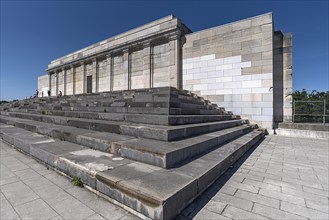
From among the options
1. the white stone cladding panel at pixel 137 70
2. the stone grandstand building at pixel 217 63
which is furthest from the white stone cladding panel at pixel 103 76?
the white stone cladding panel at pixel 137 70

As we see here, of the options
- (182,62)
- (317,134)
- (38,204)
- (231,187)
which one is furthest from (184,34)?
(38,204)

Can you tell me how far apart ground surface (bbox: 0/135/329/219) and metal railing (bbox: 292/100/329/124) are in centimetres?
636

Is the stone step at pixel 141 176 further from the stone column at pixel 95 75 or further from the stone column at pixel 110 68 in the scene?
the stone column at pixel 95 75

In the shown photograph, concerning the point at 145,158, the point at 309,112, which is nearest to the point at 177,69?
the point at 309,112

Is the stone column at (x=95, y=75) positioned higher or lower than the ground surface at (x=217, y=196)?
higher

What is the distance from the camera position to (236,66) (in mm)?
9586

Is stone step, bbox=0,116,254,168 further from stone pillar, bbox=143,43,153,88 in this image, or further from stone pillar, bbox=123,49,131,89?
stone pillar, bbox=123,49,131,89

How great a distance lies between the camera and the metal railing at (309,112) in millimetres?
8672

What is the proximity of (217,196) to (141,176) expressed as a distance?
113 cm

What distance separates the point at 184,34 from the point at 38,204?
1225cm

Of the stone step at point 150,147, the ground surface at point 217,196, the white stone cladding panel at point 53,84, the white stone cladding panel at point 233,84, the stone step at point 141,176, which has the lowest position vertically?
the ground surface at point 217,196

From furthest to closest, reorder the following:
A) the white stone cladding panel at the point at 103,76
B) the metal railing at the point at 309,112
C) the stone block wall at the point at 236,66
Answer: the white stone cladding panel at the point at 103,76
the stone block wall at the point at 236,66
the metal railing at the point at 309,112

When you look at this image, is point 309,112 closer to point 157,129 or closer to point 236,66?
point 236,66

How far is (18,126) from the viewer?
7.15 m
